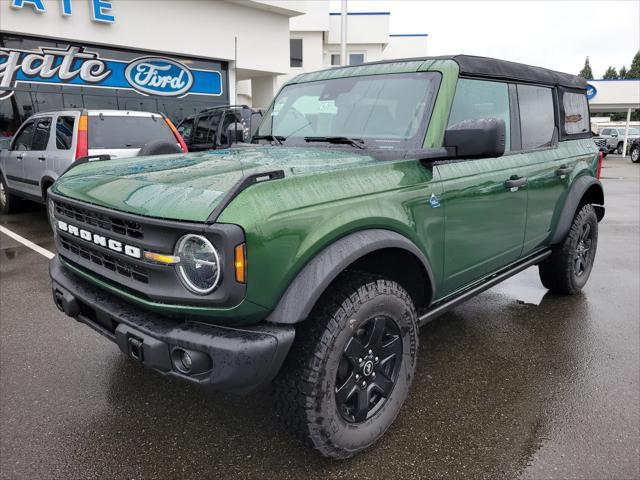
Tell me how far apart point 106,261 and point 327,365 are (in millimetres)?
1121

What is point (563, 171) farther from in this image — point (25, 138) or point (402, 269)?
point (25, 138)

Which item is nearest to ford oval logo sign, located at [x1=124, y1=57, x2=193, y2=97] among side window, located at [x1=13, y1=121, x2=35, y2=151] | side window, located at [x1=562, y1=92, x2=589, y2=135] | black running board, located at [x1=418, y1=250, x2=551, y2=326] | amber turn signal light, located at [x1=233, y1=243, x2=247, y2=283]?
side window, located at [x1=13, y1=121, x2=35, y2=151]

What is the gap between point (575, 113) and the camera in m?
4.32

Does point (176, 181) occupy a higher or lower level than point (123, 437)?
higher

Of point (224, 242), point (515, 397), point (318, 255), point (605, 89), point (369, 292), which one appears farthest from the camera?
point (605, 89)

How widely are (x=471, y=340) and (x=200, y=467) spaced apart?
2.20 metres

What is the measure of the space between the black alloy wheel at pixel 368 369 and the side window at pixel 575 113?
2796mm

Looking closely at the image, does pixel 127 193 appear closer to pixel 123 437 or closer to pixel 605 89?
pixel 123 437

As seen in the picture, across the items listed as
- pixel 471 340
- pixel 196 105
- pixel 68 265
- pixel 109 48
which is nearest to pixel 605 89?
pixel 196 105

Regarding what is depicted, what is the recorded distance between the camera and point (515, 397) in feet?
9.37

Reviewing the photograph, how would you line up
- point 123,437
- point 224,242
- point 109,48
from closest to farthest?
point 224,242 < point 123,437 < point 109,48

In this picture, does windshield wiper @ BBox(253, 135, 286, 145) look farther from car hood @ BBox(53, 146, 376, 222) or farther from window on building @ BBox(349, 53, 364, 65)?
window on building @ BBox(349, 53, 364, 65)

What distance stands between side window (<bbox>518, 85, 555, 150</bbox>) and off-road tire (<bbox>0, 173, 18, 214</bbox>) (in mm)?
8576

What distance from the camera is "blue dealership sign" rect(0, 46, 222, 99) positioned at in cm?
1138
